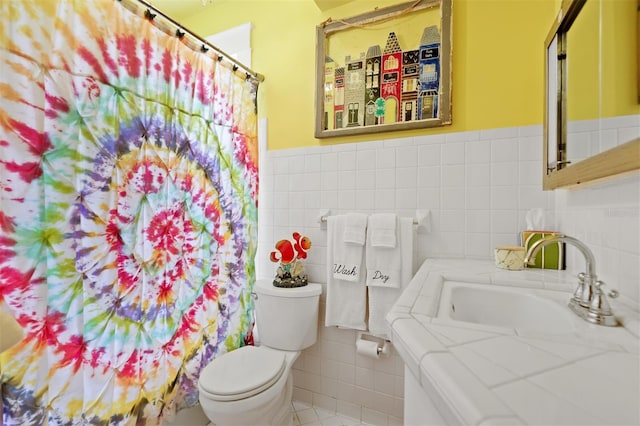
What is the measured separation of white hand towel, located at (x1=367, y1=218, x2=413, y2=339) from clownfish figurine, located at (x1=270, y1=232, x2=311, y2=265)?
1.41ft

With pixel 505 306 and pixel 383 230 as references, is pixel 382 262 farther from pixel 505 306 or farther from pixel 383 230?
pixel 505 306

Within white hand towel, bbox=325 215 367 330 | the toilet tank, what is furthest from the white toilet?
white hand towel, bbox=325 215 367 330

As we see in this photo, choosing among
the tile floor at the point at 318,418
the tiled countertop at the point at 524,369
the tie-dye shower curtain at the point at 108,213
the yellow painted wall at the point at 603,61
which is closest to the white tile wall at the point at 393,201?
the tile floor at the point at 318,418

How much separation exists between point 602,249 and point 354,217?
0.94 metres

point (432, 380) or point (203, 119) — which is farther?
point (203, 119)

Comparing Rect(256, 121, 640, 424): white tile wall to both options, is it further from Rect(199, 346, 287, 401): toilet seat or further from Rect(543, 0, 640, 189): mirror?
Rect(199, 346, 287, 401): toilet seat

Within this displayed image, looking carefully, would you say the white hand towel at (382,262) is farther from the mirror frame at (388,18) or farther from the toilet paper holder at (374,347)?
the mirror frame at (388,18)

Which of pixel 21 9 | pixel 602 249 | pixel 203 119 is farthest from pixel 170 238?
pixel 602 249

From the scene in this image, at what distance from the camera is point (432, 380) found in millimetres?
405

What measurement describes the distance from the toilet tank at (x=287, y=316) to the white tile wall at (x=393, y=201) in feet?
0.47

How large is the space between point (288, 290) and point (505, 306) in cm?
100

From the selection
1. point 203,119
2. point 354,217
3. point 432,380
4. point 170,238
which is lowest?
point 432,380

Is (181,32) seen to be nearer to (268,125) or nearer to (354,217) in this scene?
(268,125)

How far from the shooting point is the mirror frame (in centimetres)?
140
